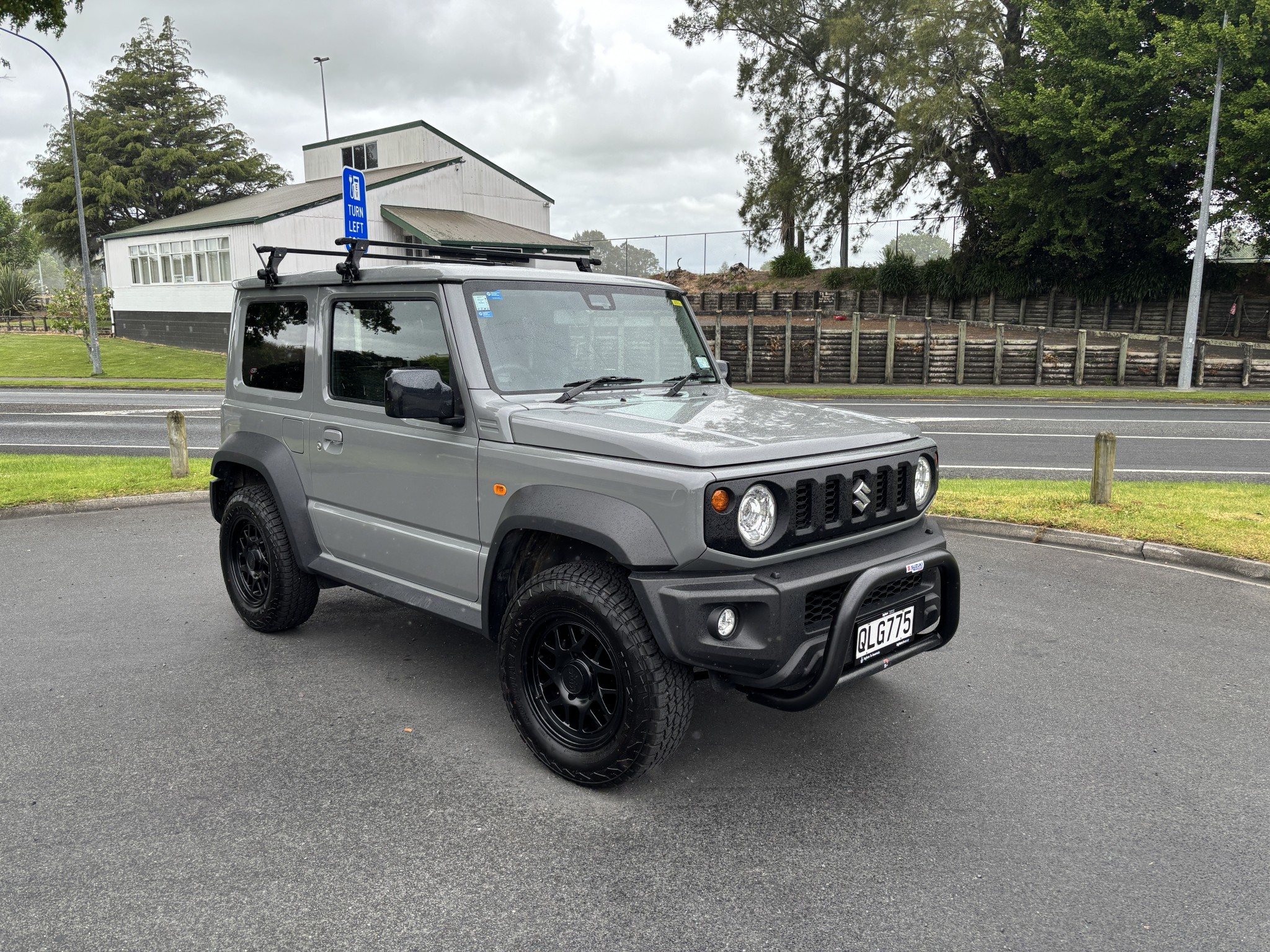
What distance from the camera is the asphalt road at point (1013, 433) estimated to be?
37.1 feet

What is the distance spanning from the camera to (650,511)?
3.18 m

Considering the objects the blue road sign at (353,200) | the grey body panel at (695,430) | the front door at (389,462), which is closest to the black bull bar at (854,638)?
the grey body panel at (695,430)

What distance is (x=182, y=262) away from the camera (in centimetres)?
3903

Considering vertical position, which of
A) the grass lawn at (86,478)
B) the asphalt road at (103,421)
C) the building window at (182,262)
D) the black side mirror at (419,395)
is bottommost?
the asphalt road at (103,421)

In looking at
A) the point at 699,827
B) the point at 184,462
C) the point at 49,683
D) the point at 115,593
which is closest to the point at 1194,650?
the point at 699,827

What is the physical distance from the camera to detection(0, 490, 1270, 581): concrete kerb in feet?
21.2

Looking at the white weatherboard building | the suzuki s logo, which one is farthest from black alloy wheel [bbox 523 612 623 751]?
the white weatherboard building

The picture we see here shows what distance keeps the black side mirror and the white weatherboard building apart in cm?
2929

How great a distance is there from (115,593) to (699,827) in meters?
4.67

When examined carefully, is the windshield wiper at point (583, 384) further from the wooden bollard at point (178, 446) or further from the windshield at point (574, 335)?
the wooden bollard at point (178, 446)

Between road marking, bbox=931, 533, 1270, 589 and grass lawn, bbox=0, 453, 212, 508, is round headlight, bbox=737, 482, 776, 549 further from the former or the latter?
grass lawn, bbox=0, 453, 212, 508

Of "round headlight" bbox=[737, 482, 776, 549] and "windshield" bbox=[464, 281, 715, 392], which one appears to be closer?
"round headlight" bbox=[737, 482, 776, 549]

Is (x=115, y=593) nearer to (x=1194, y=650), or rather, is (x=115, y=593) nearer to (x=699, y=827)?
(x=699, y=827)

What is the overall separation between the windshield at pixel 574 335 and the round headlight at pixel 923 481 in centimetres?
124
